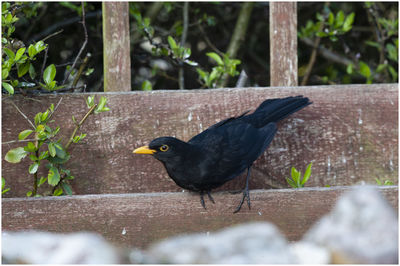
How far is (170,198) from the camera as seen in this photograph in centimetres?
187

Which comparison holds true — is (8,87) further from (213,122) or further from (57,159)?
(213,122)

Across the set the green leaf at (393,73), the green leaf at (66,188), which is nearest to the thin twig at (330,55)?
the green leaf at (393,73)

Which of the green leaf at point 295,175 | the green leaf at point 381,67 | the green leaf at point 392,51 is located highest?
the green leaf at point 392,51

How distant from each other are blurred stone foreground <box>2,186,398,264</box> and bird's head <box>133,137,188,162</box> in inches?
26.8

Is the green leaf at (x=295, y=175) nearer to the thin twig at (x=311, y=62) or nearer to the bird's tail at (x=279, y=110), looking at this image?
the bird's tail at (x=279, y=110)

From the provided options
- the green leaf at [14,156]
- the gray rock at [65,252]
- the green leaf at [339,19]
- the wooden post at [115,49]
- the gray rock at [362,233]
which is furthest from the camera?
the green leaf at [339,19]

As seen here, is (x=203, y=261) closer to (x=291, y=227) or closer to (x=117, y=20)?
(x=291, y=227)

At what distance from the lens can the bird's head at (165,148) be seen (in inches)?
79.2

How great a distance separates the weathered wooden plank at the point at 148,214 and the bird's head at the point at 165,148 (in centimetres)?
20

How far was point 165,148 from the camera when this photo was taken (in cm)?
203

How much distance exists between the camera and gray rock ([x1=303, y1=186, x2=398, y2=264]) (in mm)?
1058

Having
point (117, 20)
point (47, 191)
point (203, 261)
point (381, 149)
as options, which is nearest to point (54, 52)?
point (117, 20)

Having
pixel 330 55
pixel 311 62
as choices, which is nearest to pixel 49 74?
pixel 311 62

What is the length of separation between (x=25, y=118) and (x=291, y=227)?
3.62 feet
